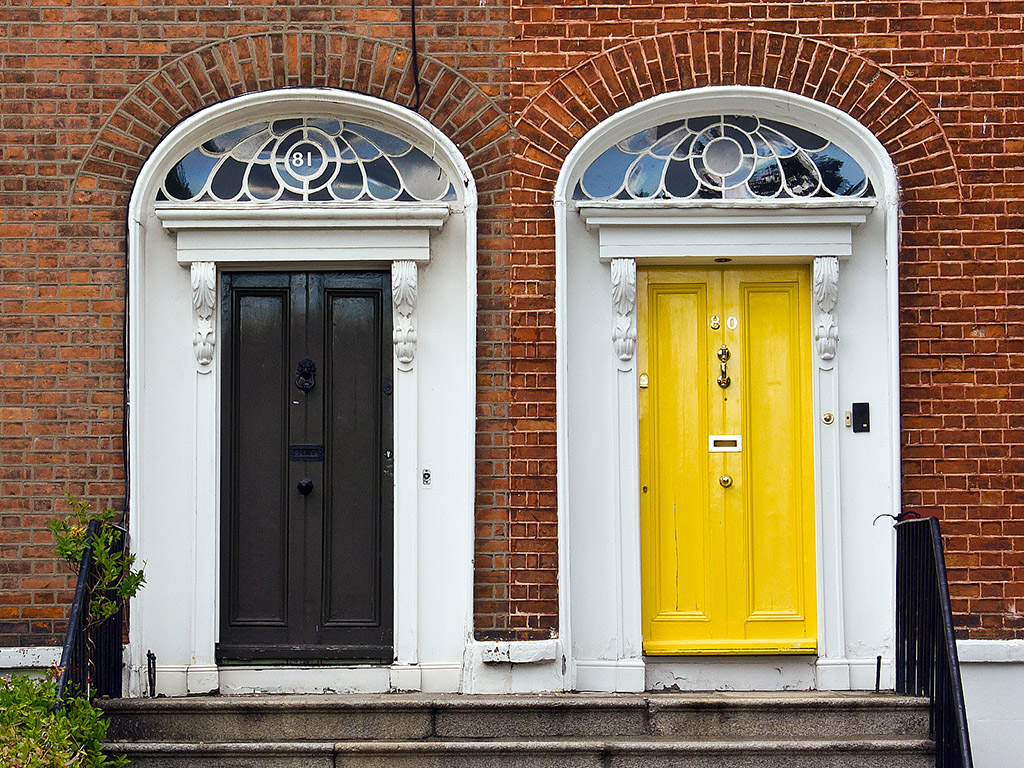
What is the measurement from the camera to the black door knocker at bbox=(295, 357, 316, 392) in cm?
603

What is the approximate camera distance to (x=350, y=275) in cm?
611

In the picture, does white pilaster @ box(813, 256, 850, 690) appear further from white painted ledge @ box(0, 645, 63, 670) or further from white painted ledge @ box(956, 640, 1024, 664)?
white painted ledge @ box(0, 645, 63, 670)

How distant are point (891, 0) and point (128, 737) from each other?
518 centimetres

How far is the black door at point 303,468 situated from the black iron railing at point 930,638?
2536 mm

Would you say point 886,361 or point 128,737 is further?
point 886,361

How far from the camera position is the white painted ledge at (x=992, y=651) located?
5688 millimetres

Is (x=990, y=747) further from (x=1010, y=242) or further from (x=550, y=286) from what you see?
(x=550, y=286)

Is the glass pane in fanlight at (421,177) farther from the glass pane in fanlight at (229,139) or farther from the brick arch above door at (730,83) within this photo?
the glass pane in fanlight at (229,139)

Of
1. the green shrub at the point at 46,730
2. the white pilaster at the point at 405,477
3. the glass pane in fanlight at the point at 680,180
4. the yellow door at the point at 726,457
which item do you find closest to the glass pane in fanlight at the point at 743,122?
the glass pane in fanlight at the point at 680,180

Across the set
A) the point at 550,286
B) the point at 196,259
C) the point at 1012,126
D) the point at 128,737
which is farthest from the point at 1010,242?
the point at 128,737

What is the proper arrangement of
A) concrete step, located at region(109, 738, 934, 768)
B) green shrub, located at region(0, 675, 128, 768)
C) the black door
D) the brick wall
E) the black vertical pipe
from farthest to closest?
the black door, the brick wall, concrete step, located at region(109, 738, 934, 768), the black vertical pipe, green shrub, located at region(0, 675, 128, 768)

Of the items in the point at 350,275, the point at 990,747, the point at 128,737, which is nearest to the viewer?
the point at 128,737

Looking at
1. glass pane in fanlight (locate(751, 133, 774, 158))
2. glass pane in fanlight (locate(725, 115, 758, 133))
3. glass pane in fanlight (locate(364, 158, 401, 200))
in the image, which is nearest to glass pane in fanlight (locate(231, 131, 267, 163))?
glass pane in fanlight (locate(364, 158, 401, 200))

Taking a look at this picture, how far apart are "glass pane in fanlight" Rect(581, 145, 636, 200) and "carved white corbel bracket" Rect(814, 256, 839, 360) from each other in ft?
3.60
